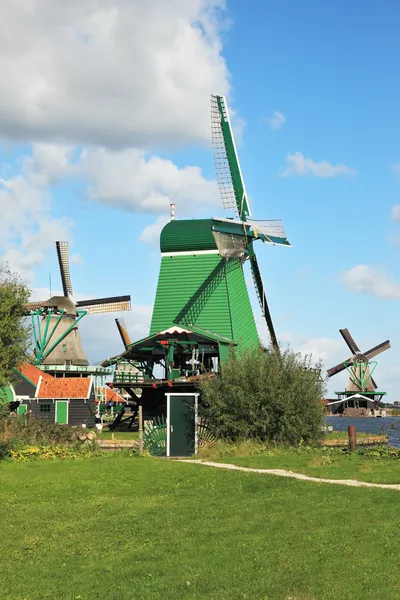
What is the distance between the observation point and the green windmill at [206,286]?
50969mm

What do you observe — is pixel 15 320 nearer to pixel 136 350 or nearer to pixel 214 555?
pixel 136 350

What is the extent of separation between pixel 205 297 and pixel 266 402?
22150mm

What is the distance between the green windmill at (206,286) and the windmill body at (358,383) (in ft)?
218

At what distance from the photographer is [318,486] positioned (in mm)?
17766

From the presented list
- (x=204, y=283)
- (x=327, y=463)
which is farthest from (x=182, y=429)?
(x=204, y=283)

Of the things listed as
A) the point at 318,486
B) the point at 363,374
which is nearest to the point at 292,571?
the point at 318,486

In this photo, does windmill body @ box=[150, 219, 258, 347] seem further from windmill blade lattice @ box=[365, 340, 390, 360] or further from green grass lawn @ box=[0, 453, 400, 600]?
windmill blade lattice @ box=[365, 340, 390, 360]

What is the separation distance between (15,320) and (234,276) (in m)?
20.8

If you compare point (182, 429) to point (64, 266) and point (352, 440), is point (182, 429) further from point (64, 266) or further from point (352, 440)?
point (64, 266)

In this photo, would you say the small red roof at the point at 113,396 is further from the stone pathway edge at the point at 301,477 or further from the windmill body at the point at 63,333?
the stone pathway edge at the point at 301,477

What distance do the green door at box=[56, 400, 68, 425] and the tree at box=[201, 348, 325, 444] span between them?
24.8 metres

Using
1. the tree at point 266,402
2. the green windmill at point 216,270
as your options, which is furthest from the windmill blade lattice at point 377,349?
the tree at point 266,402

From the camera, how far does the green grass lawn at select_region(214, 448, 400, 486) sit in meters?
20.1

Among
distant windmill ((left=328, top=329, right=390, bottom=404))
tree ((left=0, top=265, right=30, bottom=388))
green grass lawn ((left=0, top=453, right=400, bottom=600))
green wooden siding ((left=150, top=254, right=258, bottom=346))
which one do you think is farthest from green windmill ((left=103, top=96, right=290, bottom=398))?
distant windmill ((left=328, top=329, right=390, bottom=404))
